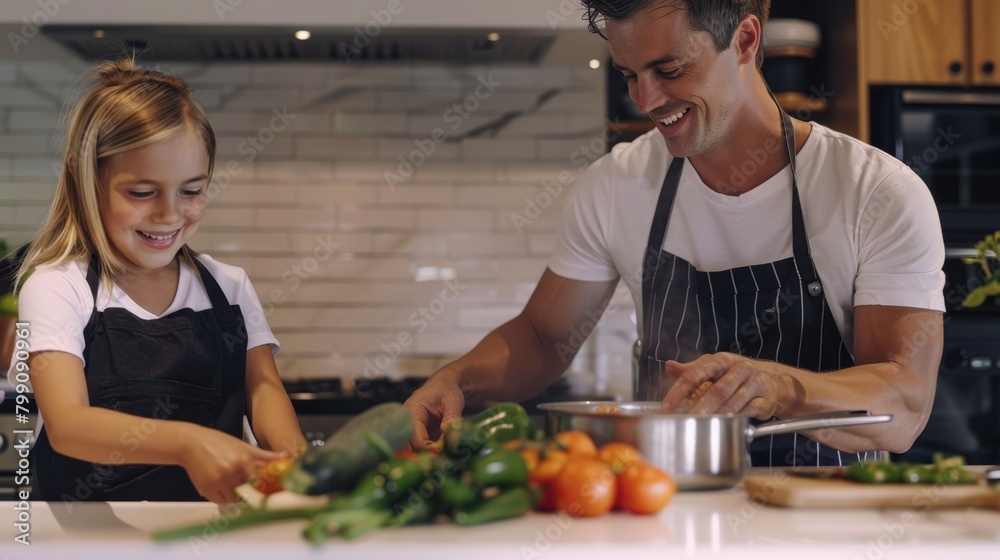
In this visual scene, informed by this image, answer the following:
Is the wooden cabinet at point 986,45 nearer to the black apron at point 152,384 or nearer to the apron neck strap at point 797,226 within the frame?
the apron neck strap at point 797,226

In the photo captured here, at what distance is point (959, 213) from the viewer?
3137 mm

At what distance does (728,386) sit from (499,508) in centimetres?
47

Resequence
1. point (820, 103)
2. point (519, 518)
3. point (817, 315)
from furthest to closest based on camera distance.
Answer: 1. point (820, 103)
2. point (817, 315)
3. point (519, 518)

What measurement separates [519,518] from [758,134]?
108cm

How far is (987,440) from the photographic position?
310 cm

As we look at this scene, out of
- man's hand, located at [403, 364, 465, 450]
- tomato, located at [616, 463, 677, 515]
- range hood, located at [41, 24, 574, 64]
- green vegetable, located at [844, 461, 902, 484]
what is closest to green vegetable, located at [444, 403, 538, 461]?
tomato, located at [616, 463, 677, 515]

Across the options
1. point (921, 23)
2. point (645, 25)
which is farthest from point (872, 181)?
point (921, 23)

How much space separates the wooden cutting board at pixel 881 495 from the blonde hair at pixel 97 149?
1.18 metres

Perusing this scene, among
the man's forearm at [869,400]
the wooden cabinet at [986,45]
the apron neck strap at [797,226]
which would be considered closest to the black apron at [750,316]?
the apron neck strap at [797,226]

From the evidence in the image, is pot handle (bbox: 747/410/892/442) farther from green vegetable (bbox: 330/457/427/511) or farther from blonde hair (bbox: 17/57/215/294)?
blonde hair (bbox: 17/57/215/294)

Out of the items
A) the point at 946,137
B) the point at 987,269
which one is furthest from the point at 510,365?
the point at 946,137

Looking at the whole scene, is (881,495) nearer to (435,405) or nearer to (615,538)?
(615,538)

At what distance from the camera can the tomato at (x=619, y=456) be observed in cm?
109

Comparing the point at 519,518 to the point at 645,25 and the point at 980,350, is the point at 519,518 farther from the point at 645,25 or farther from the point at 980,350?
the point at 980,350
